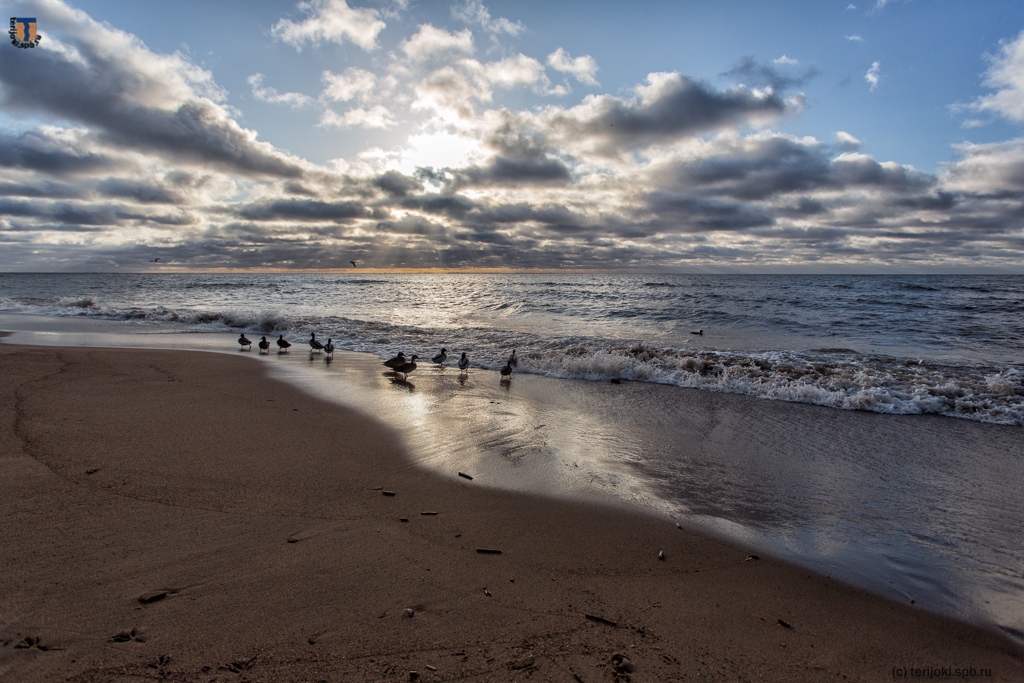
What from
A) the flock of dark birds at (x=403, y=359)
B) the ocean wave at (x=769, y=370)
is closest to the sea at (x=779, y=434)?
the ocean wave at (x=769, y=370)

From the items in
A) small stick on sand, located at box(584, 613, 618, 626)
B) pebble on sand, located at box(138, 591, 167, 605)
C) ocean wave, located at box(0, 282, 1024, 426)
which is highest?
ocean wave, located at box(0, 282, 1024, 426)

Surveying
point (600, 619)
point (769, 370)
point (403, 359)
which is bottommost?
point (600, 619)

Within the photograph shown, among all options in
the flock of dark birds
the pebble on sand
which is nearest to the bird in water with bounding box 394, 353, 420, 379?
the flock of dark birds

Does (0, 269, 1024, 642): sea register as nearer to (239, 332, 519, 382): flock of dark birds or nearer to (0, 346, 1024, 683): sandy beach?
(239, 332, 519, 382): flock of dark birds

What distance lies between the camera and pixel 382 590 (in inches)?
116

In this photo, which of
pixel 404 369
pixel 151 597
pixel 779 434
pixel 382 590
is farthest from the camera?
pixel 404 369

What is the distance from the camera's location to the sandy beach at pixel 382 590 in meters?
2.40

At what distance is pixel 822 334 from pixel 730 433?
15.6m

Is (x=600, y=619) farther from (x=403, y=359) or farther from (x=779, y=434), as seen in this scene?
(x=403, y=359)

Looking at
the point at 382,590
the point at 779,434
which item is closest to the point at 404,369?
the point at 779,434

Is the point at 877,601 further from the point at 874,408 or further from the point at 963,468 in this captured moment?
the point at 874,408

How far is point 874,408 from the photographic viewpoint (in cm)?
878

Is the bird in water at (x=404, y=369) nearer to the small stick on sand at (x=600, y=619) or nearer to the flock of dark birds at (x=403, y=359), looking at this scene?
the flock of dark birds at (x=403, y=359)

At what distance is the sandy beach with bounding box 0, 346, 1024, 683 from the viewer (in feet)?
7.88
